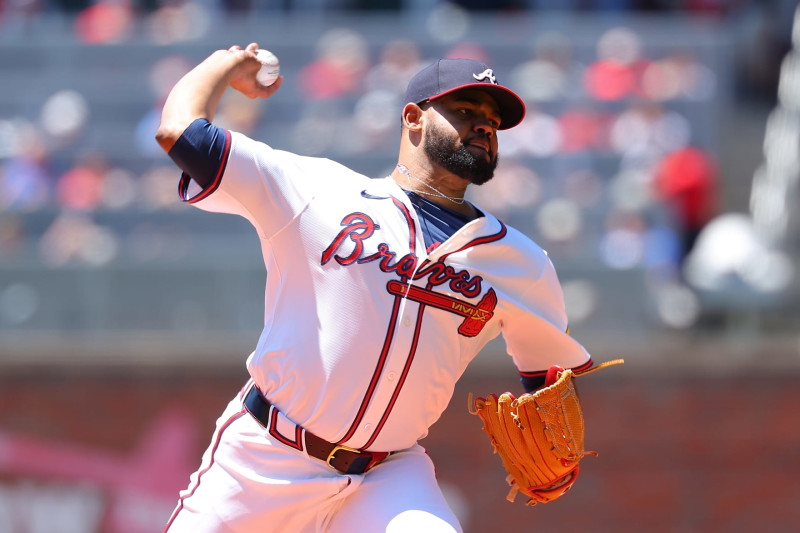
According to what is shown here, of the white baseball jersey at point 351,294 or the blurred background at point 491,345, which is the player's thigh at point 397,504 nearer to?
the white baseball jersey at point 351,294

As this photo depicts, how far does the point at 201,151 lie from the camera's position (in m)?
3.07

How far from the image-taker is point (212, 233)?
26.4 feet

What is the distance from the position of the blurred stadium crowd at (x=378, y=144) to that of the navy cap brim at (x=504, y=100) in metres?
4.02

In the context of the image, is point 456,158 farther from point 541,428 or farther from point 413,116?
point 541,428

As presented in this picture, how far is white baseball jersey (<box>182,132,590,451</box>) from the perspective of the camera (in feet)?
10.5

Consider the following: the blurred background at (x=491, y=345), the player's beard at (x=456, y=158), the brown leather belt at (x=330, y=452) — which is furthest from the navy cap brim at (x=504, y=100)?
the blurred background at (x=491, y=345)

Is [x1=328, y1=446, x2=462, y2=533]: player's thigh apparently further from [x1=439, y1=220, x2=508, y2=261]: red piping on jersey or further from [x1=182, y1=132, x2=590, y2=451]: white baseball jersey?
[x1=439, y1=220, x2=508, y2=261]: red piping on jersey

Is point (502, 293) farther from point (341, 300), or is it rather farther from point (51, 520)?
point (51, 520)

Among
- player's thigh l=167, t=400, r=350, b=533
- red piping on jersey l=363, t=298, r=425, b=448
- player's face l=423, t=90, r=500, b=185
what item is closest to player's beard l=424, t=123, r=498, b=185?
player's face l=423, t=90, r=500, b=185

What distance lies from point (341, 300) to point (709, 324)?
4.89 metres

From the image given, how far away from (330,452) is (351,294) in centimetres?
45

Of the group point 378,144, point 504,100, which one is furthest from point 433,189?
point 378,144

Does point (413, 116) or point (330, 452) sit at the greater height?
point (413, 116)

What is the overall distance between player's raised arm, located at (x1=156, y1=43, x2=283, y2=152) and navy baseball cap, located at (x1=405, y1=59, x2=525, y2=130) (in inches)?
17.2
